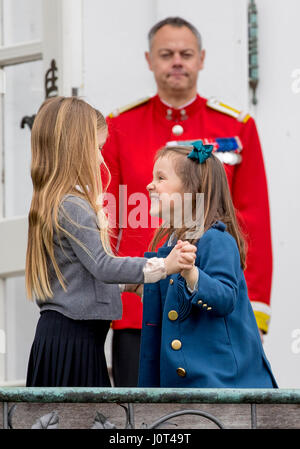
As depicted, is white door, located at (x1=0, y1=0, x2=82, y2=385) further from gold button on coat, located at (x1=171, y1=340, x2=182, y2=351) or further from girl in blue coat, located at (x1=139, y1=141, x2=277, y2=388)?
gold button on coat, located at (x1=171, y1=340, x2=182, y2=351)

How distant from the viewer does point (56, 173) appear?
273cm

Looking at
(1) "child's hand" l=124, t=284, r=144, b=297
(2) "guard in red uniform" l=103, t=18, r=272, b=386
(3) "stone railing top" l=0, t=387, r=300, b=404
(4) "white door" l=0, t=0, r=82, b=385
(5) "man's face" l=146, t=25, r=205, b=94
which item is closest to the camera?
(3) "stone railing top" l=0, t=387, r=300, b=404

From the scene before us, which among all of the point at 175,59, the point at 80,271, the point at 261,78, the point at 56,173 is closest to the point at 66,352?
the point at 80,271

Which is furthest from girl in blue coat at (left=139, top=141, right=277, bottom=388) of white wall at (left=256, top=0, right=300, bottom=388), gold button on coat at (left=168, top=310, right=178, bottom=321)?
white wall at (left=256, top=0, right=300, bottom=388)

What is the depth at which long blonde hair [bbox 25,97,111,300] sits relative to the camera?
105 inches

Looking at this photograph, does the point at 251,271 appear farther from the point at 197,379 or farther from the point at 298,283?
the point at 197,379

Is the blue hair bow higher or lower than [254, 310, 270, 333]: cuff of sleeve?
higher

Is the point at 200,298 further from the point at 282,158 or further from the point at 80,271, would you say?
the point at 282,158

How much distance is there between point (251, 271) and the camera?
357 cm

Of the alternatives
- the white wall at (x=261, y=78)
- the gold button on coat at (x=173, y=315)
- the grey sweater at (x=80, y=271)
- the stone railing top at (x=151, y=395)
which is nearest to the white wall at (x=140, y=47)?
the white wall at (x=261, y=78)

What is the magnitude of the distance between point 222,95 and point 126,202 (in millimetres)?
992

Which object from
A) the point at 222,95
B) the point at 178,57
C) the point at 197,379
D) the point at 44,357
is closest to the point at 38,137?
the point at 44,357

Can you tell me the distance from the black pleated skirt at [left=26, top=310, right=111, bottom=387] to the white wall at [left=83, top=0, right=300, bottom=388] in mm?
1644

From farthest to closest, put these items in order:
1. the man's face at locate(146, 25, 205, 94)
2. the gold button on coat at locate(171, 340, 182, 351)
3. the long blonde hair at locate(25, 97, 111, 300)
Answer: the man's face at locate(146, 25, 205, 94) → the long blonde hair at locate(25, 97, 111, 300) → the gold button on coat at locate(171, 340, 182, 351)
